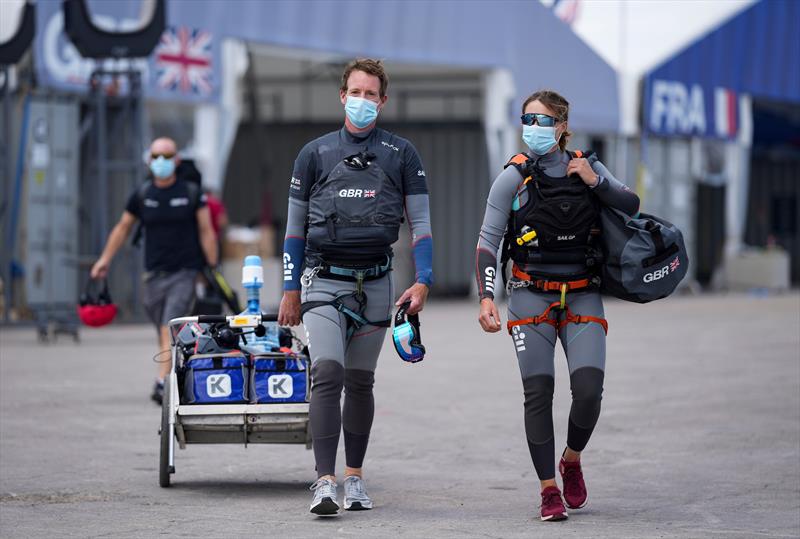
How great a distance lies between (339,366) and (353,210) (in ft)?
2.36

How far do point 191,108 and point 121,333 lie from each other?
4678 millimetres

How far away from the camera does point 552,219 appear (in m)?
7.30

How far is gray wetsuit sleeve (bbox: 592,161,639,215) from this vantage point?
7344 millimetres

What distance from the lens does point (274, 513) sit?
743 centimetres

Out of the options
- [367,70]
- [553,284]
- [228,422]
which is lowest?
[228,422]

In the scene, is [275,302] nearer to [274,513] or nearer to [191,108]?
[191,108]

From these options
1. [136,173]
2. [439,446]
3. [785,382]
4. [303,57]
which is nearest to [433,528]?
[439,446]

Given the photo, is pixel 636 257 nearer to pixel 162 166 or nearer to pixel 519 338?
pixel 519 338

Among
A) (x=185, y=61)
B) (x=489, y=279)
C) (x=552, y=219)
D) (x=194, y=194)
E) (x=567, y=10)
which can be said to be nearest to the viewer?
(x=552, y=219)

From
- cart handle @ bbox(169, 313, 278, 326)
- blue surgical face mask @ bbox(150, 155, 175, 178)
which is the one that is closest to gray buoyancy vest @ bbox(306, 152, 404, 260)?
cart handle @ bbox(169, 313, 278, 326)

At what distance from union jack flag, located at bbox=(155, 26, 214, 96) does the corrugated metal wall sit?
28.9ft

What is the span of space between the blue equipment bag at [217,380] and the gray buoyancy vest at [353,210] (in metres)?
1.01

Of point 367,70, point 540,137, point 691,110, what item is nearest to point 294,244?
point 367,70

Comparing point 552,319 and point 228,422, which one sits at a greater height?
point 552,319
